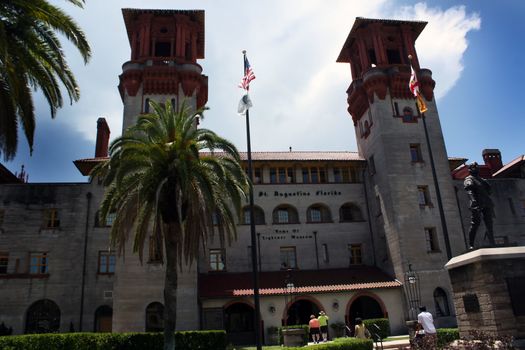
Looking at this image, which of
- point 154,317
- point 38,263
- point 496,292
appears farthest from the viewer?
point 38,263

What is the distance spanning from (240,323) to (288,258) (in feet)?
22.1

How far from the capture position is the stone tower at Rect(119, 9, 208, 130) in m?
35.2

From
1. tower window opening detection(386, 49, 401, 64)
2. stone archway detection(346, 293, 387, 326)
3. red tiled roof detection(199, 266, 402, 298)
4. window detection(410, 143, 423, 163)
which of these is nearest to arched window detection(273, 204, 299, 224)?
red tiled roof detection(199, 266, 402, 298)

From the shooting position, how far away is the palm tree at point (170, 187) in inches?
796

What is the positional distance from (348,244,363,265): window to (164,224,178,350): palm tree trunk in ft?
66.1

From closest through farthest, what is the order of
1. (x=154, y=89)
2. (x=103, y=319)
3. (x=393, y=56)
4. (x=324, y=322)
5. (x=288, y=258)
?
(x=324, y=322)
(x=103, y=319)
(x=154, y=89)
(x=288, y=258)
(x=393, y=56)

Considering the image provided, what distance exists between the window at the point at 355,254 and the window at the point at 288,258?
16.5 ft

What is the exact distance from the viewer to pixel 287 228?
36.4 meters

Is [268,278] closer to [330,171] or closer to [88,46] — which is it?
[330,171]

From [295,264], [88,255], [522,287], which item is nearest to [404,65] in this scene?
[295,264]

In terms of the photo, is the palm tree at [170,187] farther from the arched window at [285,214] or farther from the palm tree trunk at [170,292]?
the arched window at [285,214]

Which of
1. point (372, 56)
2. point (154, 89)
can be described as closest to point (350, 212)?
point (372, 56)

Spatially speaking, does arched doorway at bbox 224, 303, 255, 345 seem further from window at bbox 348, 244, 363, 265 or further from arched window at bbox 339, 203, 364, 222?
arched window at bbox 339, 203, 364, 222

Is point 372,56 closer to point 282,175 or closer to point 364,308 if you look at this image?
point 282,175
